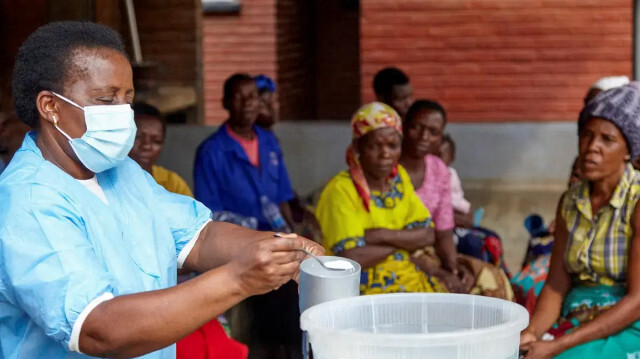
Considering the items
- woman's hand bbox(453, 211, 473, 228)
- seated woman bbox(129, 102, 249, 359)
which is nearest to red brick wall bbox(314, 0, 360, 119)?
woman's hand bbox(453, 211, 473, 228)

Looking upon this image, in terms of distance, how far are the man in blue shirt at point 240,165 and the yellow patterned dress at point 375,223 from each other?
1.24 meters

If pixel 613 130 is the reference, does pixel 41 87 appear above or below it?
above

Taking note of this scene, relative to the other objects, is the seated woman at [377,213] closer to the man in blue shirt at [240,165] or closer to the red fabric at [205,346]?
the red fabric at [205,346]

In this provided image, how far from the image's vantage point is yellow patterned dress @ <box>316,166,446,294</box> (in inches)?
168

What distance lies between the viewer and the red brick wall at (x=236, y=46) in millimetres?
11305

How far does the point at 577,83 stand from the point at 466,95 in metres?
1.05

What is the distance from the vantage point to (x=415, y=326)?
233cm

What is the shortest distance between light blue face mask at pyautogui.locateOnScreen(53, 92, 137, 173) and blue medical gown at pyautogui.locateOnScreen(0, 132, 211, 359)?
2.5 inches

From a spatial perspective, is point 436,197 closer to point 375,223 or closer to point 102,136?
point 375,223

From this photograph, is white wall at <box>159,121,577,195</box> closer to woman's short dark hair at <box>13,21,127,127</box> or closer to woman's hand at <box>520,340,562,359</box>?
woman's hand at <box>520,340,562,359</box>

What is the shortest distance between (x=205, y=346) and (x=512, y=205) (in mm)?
5136

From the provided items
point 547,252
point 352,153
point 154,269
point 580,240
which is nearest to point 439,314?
point 154,269

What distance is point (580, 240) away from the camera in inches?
142

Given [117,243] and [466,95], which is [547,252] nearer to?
[117,243]
